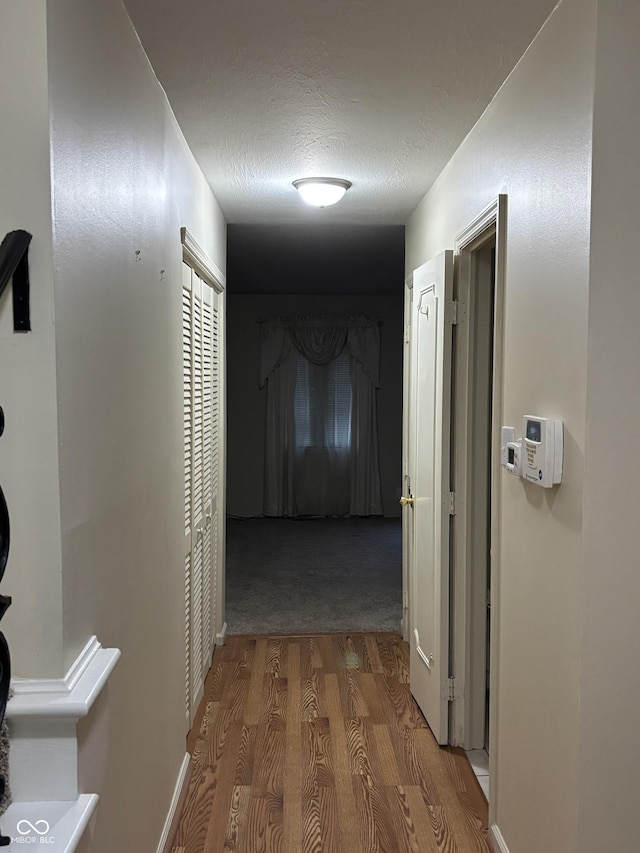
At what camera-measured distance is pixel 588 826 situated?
163cm

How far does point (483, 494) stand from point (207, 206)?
1.83 meters

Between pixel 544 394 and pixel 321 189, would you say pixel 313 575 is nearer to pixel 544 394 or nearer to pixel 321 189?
pixel 321 189

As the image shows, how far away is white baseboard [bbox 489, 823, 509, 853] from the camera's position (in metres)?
2.21

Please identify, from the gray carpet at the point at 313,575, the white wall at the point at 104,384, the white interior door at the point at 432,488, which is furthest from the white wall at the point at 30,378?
the gray carpet at the point at 313,575

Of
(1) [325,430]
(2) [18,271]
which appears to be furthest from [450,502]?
(1) [325,430]

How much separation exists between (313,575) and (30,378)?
475 cm

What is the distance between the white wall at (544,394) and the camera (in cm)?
165

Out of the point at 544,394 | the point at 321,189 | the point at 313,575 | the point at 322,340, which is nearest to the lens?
the point at 544,394

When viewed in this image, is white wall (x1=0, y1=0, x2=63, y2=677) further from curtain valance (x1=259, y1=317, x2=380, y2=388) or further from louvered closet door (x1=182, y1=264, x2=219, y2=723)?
curtain valance (x1=259, y1=317, x2=380, y2=388)

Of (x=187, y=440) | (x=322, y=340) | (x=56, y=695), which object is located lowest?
(x=56, y=695)

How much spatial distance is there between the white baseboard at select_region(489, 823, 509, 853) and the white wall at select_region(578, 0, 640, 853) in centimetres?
67

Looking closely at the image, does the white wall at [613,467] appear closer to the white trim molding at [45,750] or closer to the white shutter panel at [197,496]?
the white trim molding at [45,750]

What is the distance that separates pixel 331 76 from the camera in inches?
84.4

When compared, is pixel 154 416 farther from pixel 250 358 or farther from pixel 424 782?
pixel 250 358
